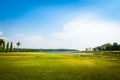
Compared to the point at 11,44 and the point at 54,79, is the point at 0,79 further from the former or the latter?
the point at 11,44

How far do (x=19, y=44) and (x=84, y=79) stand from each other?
170 metres

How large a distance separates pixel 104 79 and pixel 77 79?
318cm

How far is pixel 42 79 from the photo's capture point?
50.5ft

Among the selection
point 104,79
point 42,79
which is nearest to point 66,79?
point 42,79

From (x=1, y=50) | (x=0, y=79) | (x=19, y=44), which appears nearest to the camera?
(x=0, y=79)

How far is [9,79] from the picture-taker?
594 inches

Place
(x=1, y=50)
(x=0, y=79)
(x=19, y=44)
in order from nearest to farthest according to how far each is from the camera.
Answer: (x=0, y=79), (x=1, y=50), (x=19, y=44)

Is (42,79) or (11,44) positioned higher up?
(11,44)

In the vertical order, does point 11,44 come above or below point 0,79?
above

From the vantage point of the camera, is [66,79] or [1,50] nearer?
[66,79]

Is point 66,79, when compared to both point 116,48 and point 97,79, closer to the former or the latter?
point 97,79

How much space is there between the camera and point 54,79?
50.2 ft

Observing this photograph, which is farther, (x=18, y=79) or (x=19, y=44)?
(x=19, y=44)

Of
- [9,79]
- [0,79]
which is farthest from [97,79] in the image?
[0,79]
